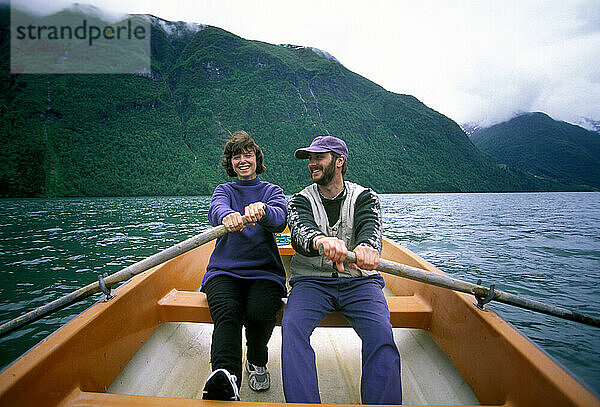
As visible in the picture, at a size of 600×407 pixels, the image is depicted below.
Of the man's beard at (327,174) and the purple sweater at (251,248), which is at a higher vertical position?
the man's beard at (327,174)

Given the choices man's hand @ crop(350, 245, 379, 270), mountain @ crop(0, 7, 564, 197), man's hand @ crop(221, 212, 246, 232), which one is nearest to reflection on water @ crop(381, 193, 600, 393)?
man's hand @ crop(350, 245, 379, 270)

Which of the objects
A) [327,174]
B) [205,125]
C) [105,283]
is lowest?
[105,283]

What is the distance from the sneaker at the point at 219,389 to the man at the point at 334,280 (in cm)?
32

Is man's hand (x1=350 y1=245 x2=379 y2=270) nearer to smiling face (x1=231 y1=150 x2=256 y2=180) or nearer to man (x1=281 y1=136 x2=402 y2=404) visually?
man (x1=281 y1=136 x2=402 y2=404)

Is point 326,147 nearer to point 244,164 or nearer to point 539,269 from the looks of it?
point 244,164

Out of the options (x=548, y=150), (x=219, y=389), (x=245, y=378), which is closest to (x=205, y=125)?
(x=245, y=378)

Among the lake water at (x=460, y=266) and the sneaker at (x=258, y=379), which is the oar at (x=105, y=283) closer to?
the sneaker at (x=258, y=379)

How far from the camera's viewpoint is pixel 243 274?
234 centimetres

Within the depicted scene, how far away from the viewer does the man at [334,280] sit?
1665 millimetres

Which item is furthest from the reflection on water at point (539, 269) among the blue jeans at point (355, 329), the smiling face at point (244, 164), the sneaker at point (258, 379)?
the smiling face at point (244, 164)

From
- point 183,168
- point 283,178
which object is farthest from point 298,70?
point 183,168

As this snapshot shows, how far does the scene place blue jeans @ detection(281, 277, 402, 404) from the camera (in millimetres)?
1631

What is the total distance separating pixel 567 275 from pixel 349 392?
8498 mm

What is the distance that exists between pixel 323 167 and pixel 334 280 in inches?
34.7
